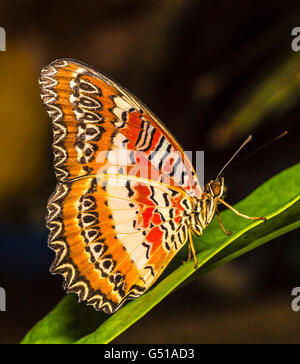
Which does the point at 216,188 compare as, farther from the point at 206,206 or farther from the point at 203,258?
the point at 203,258

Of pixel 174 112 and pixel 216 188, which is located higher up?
pixel 174 112

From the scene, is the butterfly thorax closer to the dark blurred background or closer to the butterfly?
the butterfly

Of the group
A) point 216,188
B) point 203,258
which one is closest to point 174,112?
point 216,188

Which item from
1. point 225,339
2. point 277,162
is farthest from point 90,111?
point 277,162

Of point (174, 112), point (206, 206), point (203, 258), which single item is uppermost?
point (174, 112)

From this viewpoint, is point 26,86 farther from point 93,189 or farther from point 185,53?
point 93,189

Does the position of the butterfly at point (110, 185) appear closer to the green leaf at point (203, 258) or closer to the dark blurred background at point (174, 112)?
the green leaf at point (203, 258)
